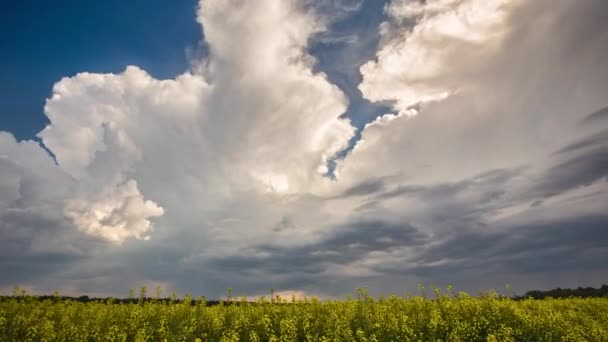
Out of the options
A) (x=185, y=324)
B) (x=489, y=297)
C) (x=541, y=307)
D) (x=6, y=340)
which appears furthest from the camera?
(x=541, y=307)

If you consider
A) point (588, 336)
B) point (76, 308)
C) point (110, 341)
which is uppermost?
point (76, 308)

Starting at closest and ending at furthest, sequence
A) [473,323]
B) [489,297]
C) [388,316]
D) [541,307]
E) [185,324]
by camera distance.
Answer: [185,324] < [388,316] < [473,323] < [489,297] < [541,307]

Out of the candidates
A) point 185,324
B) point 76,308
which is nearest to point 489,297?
point 185,324

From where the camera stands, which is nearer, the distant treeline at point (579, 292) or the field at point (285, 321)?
the field at point (285, 321)

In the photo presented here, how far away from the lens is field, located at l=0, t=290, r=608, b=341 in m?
14.3

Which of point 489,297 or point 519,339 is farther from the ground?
point 489,297

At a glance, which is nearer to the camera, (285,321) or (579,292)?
(285,321)

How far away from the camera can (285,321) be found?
15.6 meters

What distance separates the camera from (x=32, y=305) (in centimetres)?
1588

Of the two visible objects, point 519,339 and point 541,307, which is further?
point 541,307

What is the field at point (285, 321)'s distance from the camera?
14297 millimetres

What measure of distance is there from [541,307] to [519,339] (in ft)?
19.3

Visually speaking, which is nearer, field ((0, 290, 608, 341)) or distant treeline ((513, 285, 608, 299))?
field ((0, 290, 608, 341))

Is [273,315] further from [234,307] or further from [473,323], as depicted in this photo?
[473,323]
